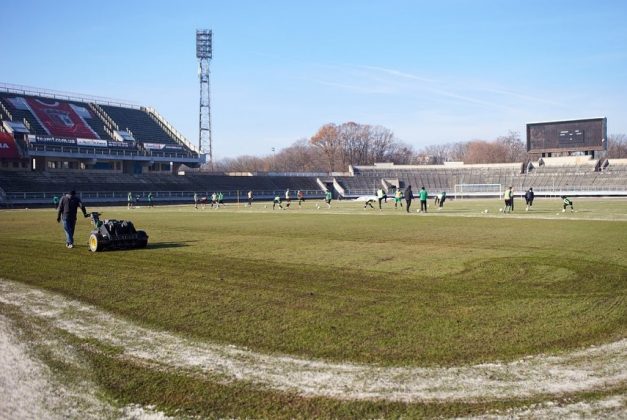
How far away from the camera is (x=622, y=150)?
151375 millimetres

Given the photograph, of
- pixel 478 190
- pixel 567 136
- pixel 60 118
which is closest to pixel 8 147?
pixel 60 118

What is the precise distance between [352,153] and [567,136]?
56.5 m

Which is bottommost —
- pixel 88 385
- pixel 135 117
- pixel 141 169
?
pixel 88 385

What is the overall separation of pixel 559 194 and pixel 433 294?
78287mm

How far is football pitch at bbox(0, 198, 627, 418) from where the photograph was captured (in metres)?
5.38

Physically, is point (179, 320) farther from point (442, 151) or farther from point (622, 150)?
point (442, 151)

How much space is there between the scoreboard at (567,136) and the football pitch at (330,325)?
264 feet

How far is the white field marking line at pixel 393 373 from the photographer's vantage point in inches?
213

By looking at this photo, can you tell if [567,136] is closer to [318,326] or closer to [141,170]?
[141,170]

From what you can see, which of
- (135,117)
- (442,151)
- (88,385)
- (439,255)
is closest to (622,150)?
(442,151)

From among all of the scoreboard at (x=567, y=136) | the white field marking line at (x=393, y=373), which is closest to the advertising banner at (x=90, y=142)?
the scoreboard at (x=567, y=136)

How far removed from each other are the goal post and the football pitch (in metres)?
75.7

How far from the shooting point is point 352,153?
137 meters

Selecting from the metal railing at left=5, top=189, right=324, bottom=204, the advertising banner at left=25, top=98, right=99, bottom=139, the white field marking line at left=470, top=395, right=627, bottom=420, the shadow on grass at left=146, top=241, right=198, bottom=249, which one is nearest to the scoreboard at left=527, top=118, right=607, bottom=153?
the metal railing at left=5, top=189, right=324, bottom=204
